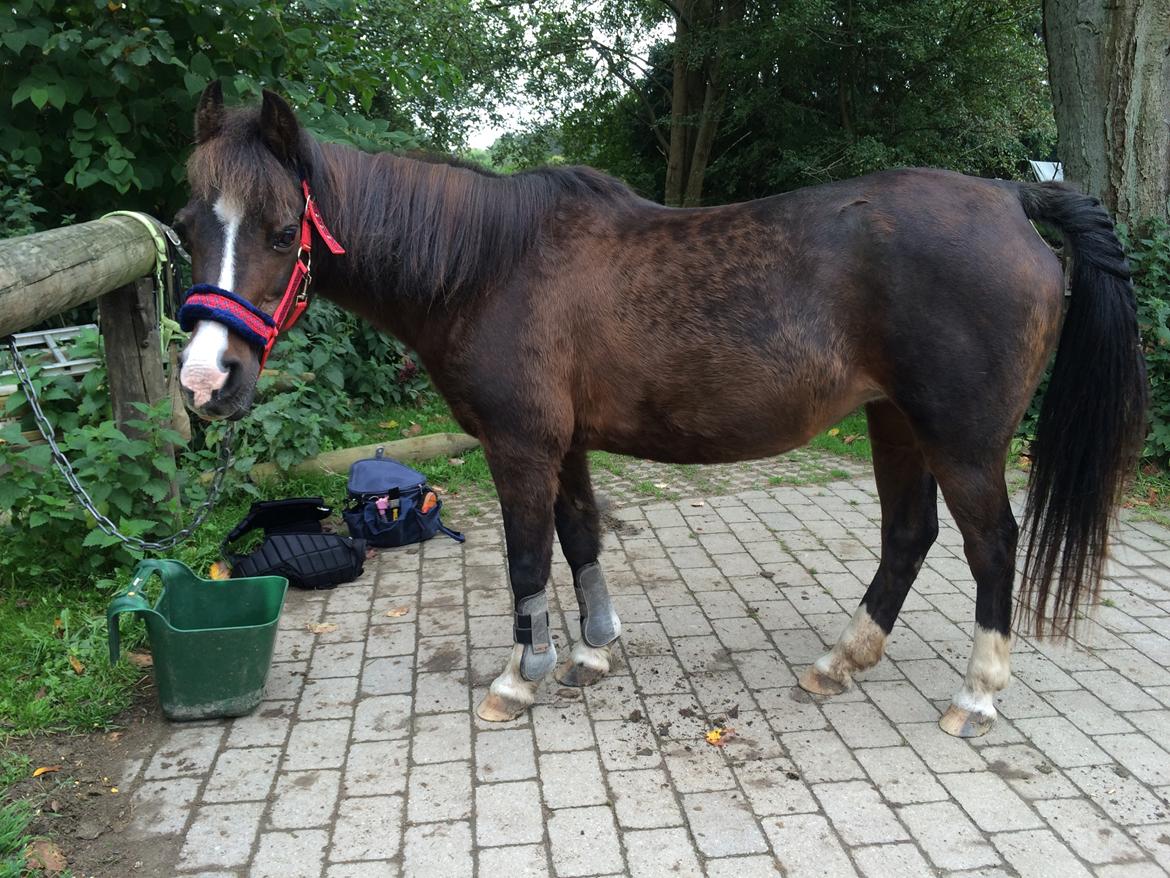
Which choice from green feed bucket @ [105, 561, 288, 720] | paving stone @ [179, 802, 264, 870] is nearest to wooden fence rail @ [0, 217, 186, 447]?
green feed bucket @ [105, 561, 288, 720]

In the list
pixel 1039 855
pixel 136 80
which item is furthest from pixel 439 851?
pixel 136 80

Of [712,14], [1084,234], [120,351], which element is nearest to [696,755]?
[1084,234]

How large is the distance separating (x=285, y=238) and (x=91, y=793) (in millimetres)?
1819

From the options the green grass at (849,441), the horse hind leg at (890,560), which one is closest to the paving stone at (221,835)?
the horse hind leg at (890,560)

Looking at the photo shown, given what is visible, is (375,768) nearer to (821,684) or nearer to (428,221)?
(821,684)

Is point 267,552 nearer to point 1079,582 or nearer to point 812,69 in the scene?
point 1079,582

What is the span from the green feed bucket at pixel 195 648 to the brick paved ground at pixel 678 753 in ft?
0.34

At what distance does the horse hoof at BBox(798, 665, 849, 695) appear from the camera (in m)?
3.15

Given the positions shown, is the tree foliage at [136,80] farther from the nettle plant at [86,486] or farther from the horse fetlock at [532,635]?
the horse fetlock at [532,635]

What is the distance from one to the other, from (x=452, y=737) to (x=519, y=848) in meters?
0.63

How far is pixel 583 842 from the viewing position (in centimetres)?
236

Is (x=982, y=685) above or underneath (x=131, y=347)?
underneath

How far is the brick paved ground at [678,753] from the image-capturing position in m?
2.33

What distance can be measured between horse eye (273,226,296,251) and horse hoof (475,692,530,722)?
5.60ft
